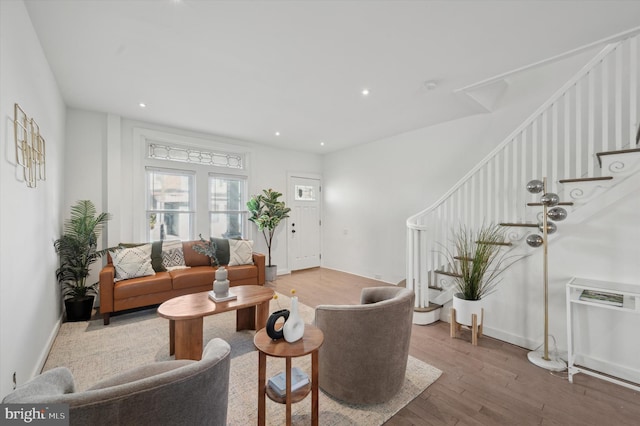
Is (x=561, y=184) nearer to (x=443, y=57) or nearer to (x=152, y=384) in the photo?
(x=443, y=57)

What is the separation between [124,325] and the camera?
3.16 m

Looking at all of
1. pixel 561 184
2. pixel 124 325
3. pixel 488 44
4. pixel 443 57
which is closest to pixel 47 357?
pixel 124 325

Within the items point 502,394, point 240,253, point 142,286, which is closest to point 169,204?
point 240,253

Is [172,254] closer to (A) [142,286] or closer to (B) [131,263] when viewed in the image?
(B) [131,263]

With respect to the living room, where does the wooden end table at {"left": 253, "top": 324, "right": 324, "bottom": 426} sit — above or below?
below

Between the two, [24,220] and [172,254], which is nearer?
[24,220]

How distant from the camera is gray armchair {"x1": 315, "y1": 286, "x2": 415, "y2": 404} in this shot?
1.77 meters

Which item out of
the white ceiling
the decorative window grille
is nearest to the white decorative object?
the white ceiling

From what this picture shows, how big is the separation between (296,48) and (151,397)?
2572mm

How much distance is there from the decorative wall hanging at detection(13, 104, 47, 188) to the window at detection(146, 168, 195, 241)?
1851mm

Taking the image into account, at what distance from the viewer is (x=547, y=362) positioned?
2.38m

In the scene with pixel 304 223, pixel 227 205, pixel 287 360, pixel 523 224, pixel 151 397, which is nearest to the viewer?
pixel 151 397

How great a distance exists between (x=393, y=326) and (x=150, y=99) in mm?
3822

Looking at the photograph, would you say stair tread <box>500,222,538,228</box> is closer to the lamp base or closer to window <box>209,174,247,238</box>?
the lamp base
